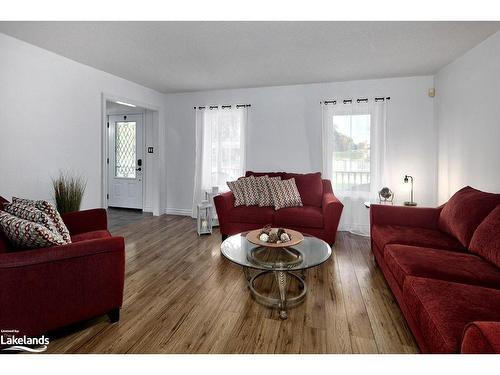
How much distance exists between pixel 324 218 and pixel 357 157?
57.1 inches

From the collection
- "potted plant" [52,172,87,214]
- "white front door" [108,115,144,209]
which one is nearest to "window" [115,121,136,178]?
"white front door" [108,115,144,209]

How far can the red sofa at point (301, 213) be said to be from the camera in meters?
3.44

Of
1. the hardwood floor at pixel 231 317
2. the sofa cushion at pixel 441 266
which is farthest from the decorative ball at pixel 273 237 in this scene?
the sofa cushion at pixel 441 266

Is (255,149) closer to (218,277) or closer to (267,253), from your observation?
(267,253)

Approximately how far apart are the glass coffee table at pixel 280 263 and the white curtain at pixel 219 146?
7.68 ft

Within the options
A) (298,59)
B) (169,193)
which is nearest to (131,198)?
(169,193)

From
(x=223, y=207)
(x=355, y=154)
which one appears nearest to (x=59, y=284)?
(x=223, y=207)

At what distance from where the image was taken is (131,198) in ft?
19.6

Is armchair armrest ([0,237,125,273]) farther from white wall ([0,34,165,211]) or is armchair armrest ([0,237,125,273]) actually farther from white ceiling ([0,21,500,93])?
white ceiling ([0,21,500,93])

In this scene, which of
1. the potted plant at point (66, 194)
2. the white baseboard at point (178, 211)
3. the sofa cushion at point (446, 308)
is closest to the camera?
the sofa cushion at point (446, 308)

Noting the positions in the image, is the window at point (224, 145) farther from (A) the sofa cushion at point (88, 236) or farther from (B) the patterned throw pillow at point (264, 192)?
(A) the sofa cushion at point (88, 236)

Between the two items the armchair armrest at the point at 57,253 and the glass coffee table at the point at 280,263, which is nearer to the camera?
the armchair armrest at the point at 57,253

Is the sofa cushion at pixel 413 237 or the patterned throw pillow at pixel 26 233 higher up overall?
the patterned throw pillow at pixel 26 233

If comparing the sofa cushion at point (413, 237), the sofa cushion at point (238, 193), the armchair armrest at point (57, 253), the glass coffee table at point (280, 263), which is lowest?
the glass coffee table at point (280, 263)
